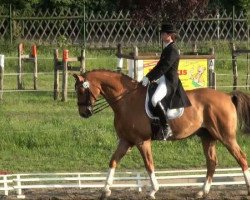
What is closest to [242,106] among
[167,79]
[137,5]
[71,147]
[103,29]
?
[167,79]

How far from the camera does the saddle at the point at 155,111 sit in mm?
12523

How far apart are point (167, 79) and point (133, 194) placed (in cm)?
181

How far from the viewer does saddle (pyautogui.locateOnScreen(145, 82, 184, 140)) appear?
1252 centimetres

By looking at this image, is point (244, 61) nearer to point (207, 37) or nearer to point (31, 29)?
point (207, 37)

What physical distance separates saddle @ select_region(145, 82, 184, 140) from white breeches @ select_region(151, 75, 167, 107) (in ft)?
0.20

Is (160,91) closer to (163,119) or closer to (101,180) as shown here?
(163,119)

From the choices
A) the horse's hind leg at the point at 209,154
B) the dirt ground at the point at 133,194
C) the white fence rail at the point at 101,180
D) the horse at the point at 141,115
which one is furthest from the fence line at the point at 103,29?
the horse at the point at 141,115

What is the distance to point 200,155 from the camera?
1695cm

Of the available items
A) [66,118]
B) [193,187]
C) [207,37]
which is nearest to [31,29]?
[207,37]

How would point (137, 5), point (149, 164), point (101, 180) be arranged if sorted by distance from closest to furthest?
point (149, 164), point (101, 180), point (137, 5)

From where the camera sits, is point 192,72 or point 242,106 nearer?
point 242,106

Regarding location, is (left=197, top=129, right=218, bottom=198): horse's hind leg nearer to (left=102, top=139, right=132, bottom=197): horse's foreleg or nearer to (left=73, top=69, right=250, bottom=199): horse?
(left=73, top=69, right=250, bottom=199): horse

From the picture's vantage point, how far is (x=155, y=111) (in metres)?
12.5

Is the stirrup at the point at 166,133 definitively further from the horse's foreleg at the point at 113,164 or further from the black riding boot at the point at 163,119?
the horse's foreleg at the point at 113,164
